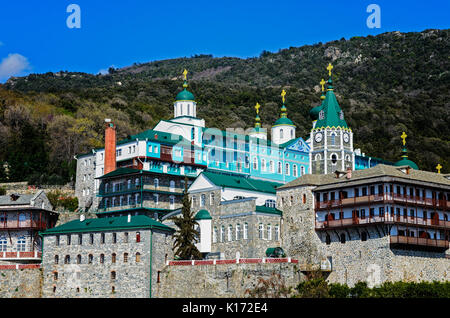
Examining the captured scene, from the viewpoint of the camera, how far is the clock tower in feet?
277

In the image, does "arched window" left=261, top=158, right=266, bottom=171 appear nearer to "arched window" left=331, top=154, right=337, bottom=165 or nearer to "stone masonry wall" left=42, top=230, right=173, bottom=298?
"arched window" left=331, top=154, right=337, bottom=165

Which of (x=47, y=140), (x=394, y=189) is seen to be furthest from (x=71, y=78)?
(x=394, y=189)

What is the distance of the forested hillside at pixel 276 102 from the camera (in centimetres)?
10819

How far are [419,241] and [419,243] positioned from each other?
198 mm

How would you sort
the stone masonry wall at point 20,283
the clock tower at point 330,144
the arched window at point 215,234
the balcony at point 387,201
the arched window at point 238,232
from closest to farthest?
the balcony at point 387,201 < the stone masonry wall at point 20,283 < the arched window at point 238,232 < the arched window at point 215,234 < the clock tower at point 330,144

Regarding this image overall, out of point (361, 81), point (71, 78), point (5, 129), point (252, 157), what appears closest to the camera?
point (252, 157)

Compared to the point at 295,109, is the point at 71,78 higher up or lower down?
higher up

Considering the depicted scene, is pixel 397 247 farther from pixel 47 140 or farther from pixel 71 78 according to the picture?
pixel 71 78

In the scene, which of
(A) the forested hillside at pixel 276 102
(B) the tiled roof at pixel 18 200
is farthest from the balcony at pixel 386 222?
(A) the forested hillside at pixel 276 102

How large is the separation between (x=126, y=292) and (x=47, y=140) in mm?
50177

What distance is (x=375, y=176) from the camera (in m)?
63.8

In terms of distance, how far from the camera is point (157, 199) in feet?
269

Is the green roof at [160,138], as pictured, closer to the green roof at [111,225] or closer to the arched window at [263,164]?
the arched window at [263,164]

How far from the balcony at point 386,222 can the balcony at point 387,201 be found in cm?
118
